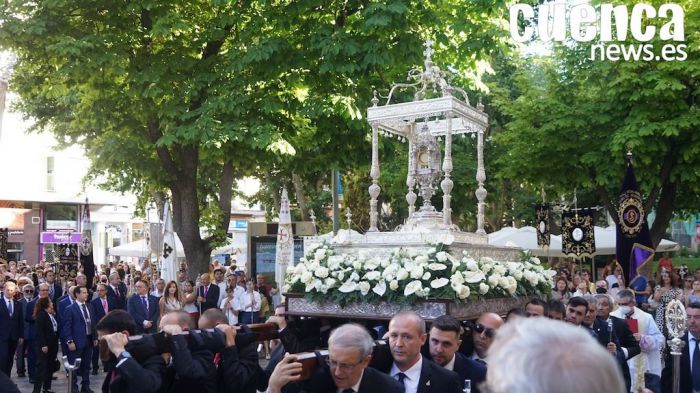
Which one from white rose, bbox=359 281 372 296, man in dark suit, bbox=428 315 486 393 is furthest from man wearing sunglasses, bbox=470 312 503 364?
white rose, bbox=359 281 372 296

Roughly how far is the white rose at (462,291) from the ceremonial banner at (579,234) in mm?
15202

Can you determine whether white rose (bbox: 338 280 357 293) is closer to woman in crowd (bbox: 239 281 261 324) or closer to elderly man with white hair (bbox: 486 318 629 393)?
elderly man with white hair (bbox: 486 318 629 393)

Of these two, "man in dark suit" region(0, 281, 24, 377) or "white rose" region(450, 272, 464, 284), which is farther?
"man in dark suit" region(0, 281, 24, 377)

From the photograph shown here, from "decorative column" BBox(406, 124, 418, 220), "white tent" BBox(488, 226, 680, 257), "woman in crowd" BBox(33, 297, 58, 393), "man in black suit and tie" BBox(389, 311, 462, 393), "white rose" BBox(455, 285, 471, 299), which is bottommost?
"woman in crowd" BBox(33, 297, 58, 393)

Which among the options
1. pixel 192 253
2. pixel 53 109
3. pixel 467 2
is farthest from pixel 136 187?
pixel 467 2

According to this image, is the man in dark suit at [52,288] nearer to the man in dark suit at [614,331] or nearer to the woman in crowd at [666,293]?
the woman in crowd at [666,293]

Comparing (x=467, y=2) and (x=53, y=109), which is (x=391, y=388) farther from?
(x=53, y=109)

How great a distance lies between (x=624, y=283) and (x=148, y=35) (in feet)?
39.1

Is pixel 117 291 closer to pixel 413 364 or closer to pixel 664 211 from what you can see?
pixel 413 364

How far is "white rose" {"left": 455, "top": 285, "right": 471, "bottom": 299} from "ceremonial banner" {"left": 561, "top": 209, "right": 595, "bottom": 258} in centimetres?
1520

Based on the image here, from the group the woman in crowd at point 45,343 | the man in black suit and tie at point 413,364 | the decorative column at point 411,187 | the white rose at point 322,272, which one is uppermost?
the decorative column at point 411,187

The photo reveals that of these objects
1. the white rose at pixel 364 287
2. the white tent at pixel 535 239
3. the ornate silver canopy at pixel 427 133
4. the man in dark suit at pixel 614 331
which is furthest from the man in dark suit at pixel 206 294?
the man in dark suit at pixel 614 331

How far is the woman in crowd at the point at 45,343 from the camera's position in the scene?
14.1 metres

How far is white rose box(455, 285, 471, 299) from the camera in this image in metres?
7.69
